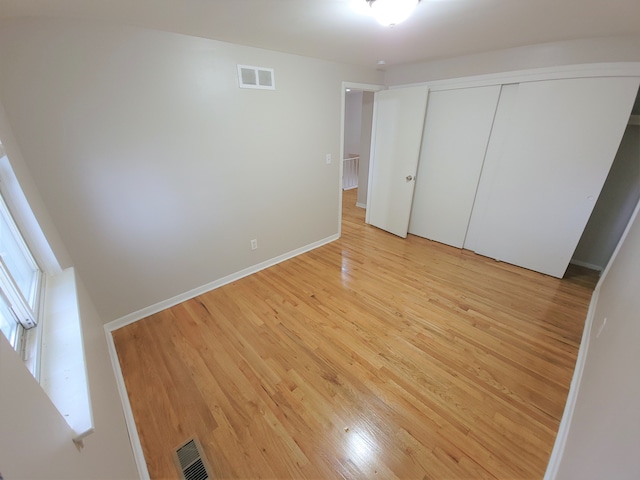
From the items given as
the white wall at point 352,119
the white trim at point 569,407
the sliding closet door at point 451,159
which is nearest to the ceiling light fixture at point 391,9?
the sliding closet door at point 451,159

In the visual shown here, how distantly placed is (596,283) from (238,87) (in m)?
4.14

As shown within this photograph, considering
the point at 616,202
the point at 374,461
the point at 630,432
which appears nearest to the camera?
the point at 630,432

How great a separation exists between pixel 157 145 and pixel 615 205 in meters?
4.51

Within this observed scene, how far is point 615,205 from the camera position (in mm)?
2717

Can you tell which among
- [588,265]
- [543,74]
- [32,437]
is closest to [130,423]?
[32,437]

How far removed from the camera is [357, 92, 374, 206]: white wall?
4.52 meters

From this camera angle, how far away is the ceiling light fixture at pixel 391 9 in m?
1.38

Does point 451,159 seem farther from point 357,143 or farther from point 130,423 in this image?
point 357,143

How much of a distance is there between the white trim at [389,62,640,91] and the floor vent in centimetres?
400

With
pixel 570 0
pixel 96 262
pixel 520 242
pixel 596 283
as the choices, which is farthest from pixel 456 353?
pixel 96 262

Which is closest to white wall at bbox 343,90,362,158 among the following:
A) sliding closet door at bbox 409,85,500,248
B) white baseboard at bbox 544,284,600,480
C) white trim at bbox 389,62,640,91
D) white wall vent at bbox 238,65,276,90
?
sliding closet door at bbox 409,85,500,248

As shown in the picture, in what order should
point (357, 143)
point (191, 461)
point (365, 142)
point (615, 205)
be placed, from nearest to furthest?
point (191, 461) < point (615, 205) < point (365, 142) < point (357, 143)

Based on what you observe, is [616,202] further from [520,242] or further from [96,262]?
[96,262]

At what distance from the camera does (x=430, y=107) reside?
3275 millimetres
